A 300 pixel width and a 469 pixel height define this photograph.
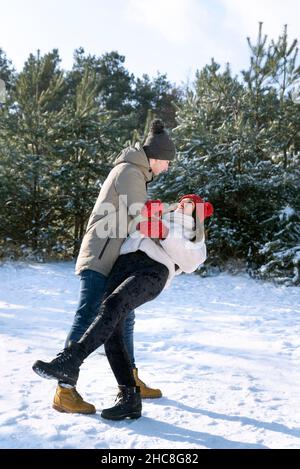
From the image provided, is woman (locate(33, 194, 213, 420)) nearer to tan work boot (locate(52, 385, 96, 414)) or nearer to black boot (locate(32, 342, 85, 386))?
black boot (locate(32, 342, 85, 386))

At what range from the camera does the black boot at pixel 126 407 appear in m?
2.83

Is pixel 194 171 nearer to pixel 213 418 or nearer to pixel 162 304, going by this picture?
pixel 162 304

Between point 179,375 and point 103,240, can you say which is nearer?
point 103,240

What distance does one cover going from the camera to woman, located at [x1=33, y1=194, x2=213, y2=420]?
9.09 ft

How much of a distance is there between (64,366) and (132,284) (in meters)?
0.58

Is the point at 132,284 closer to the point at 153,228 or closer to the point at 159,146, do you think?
the point at 153,228

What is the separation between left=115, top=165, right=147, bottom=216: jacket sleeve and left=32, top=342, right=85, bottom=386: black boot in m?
0.85

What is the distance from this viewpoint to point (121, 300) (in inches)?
109

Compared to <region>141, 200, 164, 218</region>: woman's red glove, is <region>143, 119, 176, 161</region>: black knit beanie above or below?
above

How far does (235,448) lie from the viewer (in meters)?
2.56

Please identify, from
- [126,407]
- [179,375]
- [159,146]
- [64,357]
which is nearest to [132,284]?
[64,357]

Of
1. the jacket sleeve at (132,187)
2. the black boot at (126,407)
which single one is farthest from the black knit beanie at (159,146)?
the black boot at (126,407)

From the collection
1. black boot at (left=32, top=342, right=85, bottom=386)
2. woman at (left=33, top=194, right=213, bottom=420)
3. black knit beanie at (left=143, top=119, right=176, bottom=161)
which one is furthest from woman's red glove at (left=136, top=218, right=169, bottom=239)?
black boot at (left=32, top=342, right=85, bottom=386)

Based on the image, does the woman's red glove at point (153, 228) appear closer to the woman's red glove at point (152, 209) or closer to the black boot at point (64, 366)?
the woman's red glove at point (152, 209)
